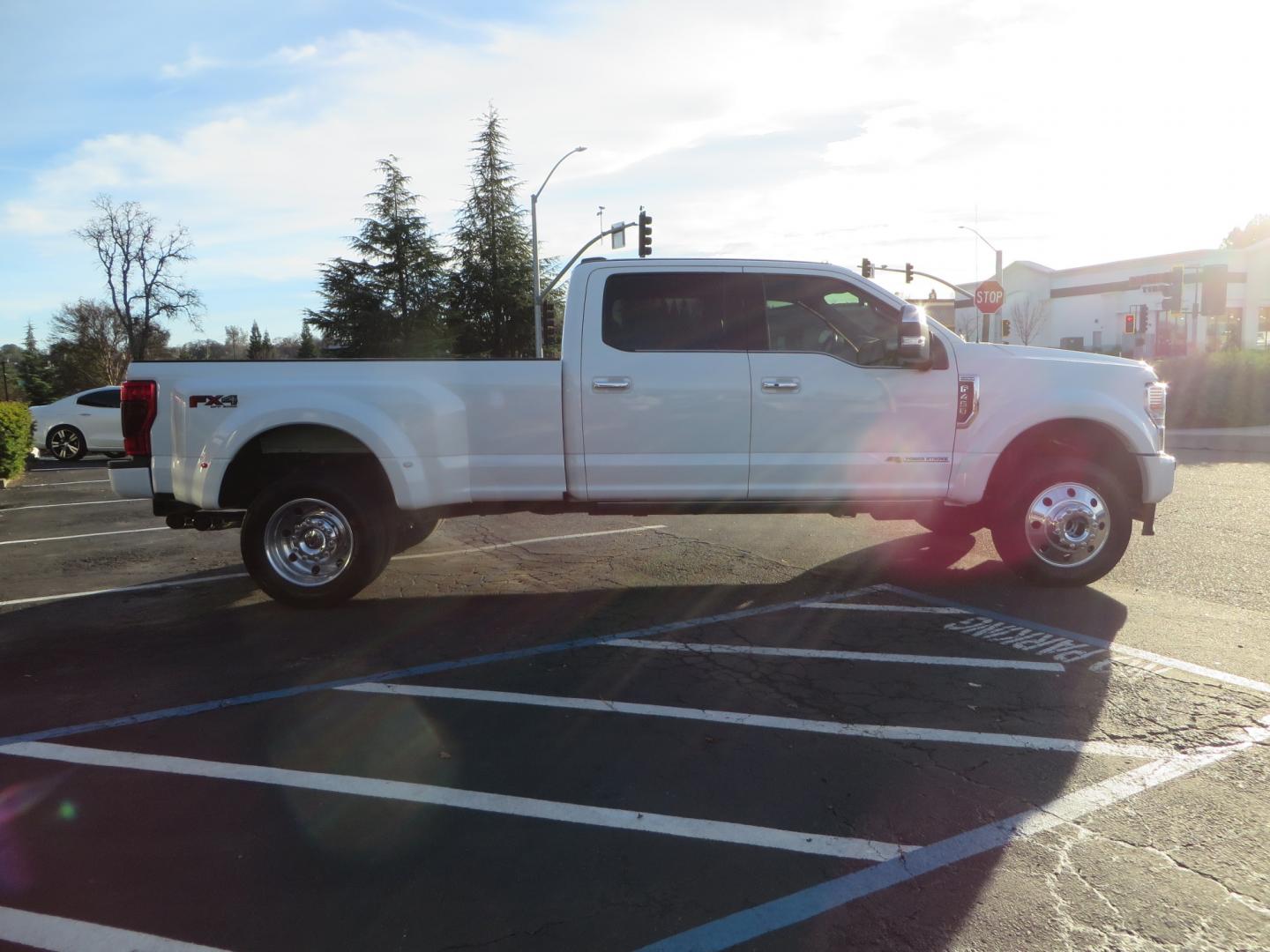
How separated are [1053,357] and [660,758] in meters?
4.42

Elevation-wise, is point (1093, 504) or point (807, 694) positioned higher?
point (1093, 504)

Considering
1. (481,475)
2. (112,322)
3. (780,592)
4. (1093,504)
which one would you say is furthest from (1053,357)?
(112,322)

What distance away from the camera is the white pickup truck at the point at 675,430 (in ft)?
20.7

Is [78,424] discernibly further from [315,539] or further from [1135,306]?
[1135,306]

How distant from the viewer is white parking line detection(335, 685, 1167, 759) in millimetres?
4070

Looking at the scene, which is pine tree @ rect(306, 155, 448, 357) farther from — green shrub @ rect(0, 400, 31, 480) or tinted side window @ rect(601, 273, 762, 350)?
tinted side window @ rect(601, 273, 762, 350)

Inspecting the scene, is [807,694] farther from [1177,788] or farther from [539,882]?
[539,882]

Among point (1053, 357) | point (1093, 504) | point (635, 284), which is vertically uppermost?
point (635, 284)

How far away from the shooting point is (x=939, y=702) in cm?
462

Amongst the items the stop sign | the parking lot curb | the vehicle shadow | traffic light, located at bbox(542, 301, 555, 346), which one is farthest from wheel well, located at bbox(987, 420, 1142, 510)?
traffic light, located at bbox(542, 301, 555, 346)

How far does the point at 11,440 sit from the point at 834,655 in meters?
15.3

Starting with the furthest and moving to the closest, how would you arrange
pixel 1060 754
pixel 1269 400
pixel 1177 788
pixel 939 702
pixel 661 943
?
pixel 1269 400
pixel 939 702
pixel 1060 754
pixel 1177 788
pixel 661 943

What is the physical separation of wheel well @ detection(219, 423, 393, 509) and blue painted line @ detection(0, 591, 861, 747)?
170 cm

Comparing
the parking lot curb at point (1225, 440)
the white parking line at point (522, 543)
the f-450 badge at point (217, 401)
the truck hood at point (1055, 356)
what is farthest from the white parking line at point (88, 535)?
the parking lot curb at point (1225, 440)
